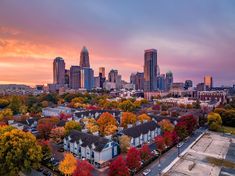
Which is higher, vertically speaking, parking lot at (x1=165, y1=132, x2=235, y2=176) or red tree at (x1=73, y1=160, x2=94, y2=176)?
red tree at (x1=73, y1=160, x2=94, y2=176)

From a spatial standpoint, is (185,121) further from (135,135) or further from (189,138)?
(135,135)

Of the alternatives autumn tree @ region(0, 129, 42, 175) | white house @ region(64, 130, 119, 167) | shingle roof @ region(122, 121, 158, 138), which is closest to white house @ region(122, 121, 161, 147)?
shingle roof @ region(122, 121, 158, 138)

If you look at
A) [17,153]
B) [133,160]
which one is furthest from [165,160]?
[17,153]

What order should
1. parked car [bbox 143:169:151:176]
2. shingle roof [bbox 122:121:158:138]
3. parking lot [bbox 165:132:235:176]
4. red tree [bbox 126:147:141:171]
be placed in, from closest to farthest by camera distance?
red tree [bbox 126:147:141:171]
parked car [bbox 143:169:151:176]
parking lot [bbox 165:132:235:176]
shingle roof [bbox 122:121:158:138]

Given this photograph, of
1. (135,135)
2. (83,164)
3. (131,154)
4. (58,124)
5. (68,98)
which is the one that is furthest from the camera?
(68,98)

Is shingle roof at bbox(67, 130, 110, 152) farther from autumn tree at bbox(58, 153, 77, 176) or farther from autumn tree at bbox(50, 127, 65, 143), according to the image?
autumn tree at bbox(58, 153, 77, 176)

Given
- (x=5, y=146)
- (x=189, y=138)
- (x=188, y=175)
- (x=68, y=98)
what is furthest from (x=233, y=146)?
(x=68, y=98)

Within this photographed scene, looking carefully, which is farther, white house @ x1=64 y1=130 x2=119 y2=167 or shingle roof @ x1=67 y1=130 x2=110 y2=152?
shingle roof @ x1=67 y1=130 x2=110 y2=152
